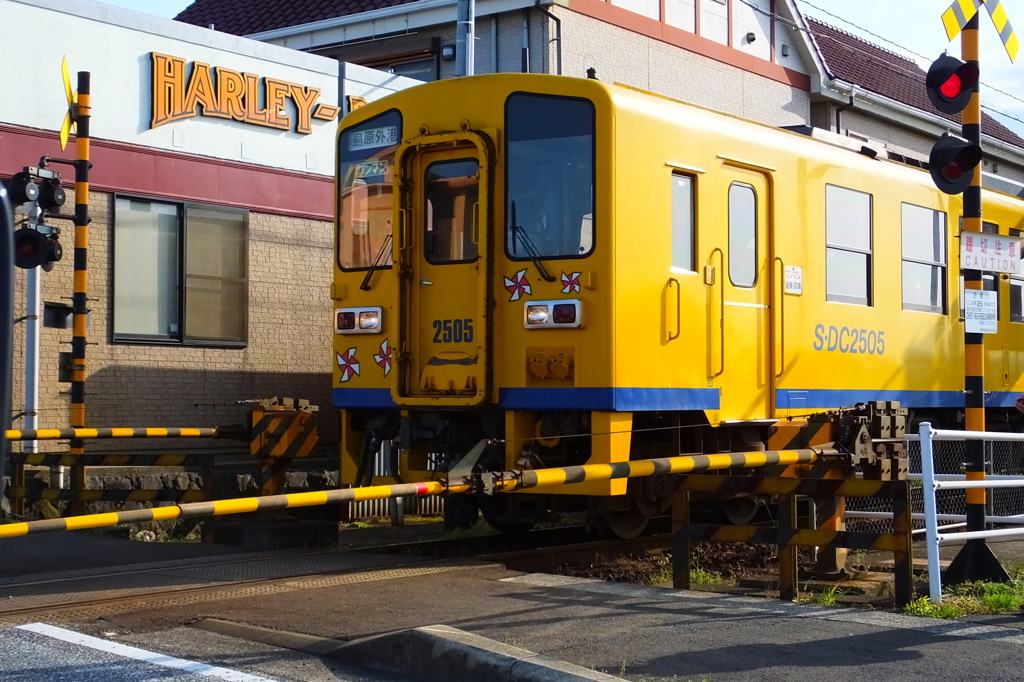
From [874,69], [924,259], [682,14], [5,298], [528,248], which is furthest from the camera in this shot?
[874,69]

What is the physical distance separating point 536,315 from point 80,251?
5.12 metres

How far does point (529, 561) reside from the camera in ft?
30.1

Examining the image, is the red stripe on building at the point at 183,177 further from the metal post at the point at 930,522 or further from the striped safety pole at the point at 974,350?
the metal post at the point at 930,522

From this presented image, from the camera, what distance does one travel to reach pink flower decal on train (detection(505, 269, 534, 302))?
353 inches

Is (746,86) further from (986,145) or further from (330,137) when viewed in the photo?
(330,137)

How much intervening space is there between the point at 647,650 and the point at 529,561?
3226 mm

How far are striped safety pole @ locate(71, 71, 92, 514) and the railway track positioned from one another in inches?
125

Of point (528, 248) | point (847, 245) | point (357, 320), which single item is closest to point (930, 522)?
point (528, 248)

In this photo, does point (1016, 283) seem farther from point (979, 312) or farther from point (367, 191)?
point (367, 191)

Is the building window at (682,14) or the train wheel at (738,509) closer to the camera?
the train wheel at (738,509)

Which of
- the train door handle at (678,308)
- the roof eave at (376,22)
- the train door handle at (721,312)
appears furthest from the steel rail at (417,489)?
the roof eave at (376,22)

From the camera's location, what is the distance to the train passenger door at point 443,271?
919cm

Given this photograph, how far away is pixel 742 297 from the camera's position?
9.77 meters

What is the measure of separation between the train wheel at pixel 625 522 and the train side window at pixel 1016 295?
6186 mm
